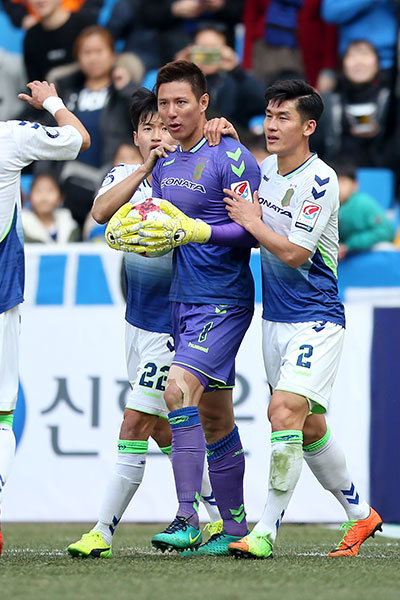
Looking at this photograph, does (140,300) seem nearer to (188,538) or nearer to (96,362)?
(188,538)

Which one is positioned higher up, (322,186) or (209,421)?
(322,186)

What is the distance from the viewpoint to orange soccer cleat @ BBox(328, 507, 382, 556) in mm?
5766

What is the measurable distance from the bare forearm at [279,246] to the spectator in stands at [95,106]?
5653 mm

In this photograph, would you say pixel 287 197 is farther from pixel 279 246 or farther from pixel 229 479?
pixel 229 479

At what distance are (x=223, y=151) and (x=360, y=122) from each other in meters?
6.15

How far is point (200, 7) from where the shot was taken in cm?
1240

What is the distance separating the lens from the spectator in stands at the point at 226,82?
11.3 meters

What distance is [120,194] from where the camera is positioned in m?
5.66

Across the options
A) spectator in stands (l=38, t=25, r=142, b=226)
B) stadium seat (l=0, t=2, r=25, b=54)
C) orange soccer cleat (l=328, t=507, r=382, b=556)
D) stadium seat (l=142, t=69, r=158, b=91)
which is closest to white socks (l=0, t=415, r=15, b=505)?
orange soccer cleat (l=328, t=507, r=382, b=556)

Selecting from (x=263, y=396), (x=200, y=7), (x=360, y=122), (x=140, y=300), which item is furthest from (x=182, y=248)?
(x=200, y=7)

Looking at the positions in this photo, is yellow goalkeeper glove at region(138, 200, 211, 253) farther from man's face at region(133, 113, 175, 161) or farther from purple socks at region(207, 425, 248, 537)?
purple socks at region(207, 425, 248, 537)

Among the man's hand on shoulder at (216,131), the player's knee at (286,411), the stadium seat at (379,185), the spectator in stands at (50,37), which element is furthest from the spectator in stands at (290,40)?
the player's knee at (286,411)

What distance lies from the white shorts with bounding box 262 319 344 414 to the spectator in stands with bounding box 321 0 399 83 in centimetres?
676

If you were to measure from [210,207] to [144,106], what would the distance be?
2.57 feet
